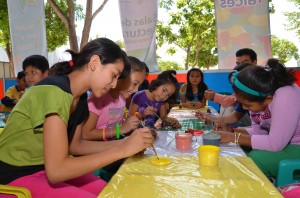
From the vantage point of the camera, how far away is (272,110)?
69.0 inches

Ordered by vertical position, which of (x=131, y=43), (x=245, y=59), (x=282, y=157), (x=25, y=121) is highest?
(x=131, y=43)

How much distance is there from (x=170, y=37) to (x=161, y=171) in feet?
39.8

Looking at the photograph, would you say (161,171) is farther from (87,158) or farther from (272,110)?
(272,110)

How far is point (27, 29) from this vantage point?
6.49m

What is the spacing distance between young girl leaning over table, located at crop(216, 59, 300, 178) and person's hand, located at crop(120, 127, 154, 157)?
0.64 metres

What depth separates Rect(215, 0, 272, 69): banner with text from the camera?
18.0 ft

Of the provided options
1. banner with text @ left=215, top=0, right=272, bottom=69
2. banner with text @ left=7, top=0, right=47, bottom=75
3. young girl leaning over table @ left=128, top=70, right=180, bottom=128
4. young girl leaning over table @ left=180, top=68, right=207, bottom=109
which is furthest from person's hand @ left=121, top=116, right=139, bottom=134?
banner with text @ left=7, top=0, right=47, bottom=75

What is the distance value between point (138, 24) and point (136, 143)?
17.0ft

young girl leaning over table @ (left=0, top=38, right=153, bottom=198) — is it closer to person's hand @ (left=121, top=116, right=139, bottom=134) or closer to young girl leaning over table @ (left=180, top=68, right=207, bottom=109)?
person's hand @ (left=121, top=116, right=139, bottom=134)

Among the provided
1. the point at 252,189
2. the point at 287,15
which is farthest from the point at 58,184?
the point at 287,15

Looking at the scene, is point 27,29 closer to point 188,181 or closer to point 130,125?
point 130,125

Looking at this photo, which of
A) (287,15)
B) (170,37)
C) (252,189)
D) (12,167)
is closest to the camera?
(252,189)

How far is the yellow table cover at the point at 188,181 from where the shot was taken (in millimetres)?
987

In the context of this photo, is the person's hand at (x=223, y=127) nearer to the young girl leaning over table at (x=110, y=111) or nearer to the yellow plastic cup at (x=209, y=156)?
the young girl leaning over table at (x=110, y=111)
